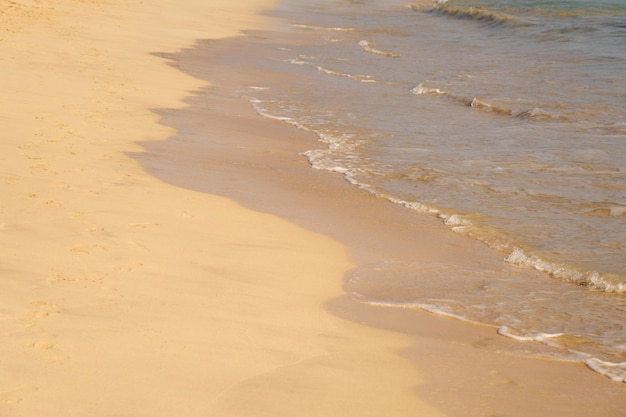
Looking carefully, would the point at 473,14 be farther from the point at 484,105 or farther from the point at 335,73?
the point at 484,105

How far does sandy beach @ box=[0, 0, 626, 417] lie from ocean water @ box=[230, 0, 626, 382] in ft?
1.10

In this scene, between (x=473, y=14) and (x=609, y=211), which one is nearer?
(x=609, y=211)

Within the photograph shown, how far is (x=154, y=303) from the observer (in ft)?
14.1

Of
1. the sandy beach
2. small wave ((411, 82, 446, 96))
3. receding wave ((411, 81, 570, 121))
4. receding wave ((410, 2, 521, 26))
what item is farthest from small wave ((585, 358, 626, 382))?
receding wave ((410, 2, 521, 26))

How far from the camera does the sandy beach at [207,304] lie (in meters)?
3.54

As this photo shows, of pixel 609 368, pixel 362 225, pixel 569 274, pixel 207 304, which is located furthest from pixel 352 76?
pixel 609 368

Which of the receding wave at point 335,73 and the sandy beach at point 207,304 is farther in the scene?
the receding wave at point 335,73

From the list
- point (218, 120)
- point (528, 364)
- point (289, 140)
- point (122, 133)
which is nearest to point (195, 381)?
point (528, 364)

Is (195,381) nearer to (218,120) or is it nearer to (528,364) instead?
(528,364)

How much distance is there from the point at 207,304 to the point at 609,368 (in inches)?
75.5

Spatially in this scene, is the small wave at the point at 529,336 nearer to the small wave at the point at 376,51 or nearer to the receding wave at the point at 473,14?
the small wave at the point at 376,51

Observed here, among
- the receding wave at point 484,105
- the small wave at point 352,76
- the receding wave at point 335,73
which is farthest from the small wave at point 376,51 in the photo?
the receding wave at point 484,105

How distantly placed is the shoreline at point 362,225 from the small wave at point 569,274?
146mm

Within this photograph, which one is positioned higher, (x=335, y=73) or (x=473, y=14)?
(x=473, y=14)
